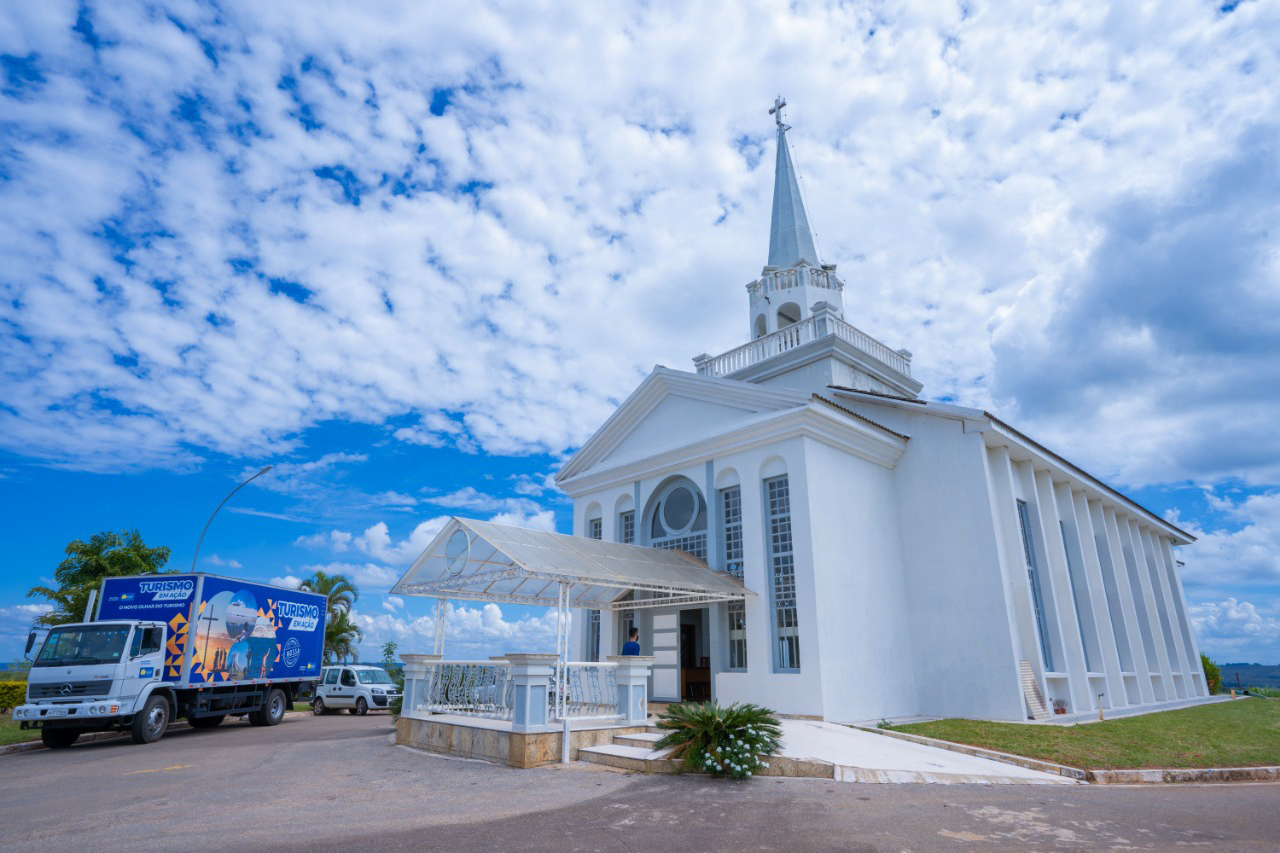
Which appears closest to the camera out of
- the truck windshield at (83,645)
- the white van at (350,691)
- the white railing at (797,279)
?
the truck windshield at (83,645)

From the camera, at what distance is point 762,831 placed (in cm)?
659

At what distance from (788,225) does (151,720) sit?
22458 mm

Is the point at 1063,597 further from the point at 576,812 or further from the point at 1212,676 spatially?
the point at 1212,676

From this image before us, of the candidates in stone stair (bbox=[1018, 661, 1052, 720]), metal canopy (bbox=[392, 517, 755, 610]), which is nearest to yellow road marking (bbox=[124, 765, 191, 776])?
metal canopy (bbox=[392, 517, 755, 610])

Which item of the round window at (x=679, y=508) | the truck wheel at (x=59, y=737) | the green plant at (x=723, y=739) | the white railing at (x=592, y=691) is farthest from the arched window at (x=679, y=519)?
the truck wheel at (x=59, y=737)

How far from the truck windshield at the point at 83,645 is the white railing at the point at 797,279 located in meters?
19.3

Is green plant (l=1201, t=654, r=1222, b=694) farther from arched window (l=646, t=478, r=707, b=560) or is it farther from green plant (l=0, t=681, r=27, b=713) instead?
green plant (l=0, t=681, r=27, b=713)

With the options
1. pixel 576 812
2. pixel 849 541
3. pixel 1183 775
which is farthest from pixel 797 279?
pixel 576 812

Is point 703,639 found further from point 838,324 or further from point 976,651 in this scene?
point 838,324

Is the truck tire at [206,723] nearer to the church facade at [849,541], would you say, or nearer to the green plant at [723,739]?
the church facade at [849,541]

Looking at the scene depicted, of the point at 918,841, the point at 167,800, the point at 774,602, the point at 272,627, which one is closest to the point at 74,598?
the point at 272,627

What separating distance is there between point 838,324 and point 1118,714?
38.9ft

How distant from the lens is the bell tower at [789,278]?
22.8 meters

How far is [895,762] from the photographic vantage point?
9906 millimetres
